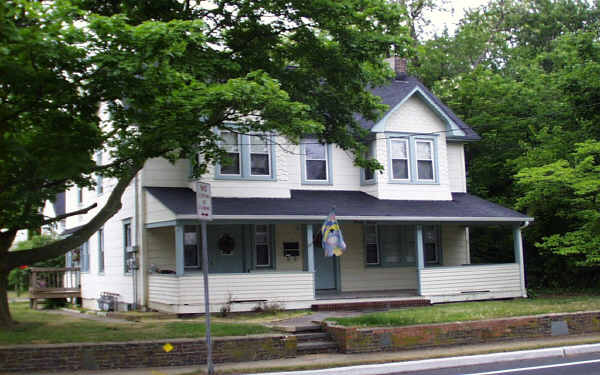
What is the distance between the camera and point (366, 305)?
1917 cm

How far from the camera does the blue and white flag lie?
18.0 m

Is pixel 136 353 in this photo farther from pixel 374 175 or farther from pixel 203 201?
pixel 374 175

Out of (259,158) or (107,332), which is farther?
(259,158)

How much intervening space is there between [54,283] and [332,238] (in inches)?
507

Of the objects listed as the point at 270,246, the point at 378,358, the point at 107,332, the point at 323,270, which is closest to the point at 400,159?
the point at 323,270

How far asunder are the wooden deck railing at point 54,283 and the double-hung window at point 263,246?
8.27 m

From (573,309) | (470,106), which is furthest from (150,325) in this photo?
(470,106)

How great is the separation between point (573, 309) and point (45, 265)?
24085 millimetres

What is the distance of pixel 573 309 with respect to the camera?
1620 centimetres

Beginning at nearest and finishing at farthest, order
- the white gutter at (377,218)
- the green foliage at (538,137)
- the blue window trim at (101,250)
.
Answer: the white gutter at (377,218)
the green foliage at (538,137)
the blue window trim at (101,250)

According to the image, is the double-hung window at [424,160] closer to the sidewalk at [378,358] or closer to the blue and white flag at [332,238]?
the blue and white flag at [332,238]

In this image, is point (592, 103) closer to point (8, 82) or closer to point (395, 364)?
point (395, 364)

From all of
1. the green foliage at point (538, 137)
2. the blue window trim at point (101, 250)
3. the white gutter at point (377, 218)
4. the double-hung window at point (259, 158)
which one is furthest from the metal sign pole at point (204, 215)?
the blue window trim at point (101, 250)

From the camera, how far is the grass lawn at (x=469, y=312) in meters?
14.1
